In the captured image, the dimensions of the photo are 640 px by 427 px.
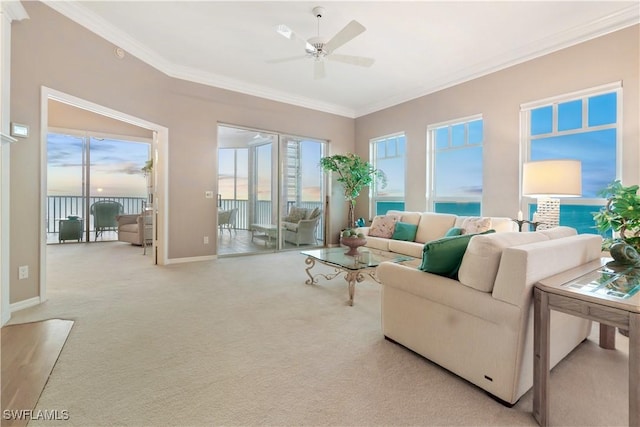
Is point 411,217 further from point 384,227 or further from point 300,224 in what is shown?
point 300,224

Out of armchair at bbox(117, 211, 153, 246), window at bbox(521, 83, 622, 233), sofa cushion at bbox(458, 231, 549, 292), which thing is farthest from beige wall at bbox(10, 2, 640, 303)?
sofa cushion at bbox(458, 231, 549, 292)

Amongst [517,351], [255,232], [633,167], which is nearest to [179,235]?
[255,232]

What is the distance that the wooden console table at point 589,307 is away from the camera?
1098 mm

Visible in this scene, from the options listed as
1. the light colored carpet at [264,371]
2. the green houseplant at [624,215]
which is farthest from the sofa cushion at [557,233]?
the light colored carpet at [264,371]

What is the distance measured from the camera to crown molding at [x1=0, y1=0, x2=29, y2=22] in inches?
96.0

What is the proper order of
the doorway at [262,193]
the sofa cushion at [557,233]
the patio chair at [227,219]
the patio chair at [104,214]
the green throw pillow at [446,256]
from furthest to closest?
the patio chair at [104,214] < the patio chair at [227,219] < the doorway at [262,193] < the sofa cushion at [557,233] < the green throw pillow at [446,256]

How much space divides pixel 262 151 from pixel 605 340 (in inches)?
216

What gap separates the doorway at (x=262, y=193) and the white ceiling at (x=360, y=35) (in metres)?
1.21

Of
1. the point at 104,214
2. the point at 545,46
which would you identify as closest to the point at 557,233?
the point at 545,46

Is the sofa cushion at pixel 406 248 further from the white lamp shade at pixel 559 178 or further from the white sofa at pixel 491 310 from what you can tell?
the white sofa at pixel 491 310

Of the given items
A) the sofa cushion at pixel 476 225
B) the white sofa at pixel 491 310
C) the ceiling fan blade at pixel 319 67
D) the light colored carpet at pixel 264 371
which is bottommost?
the light colored carpet at pixel 264 371

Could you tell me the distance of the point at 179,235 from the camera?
4762mm

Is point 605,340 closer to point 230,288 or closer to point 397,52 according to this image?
point 230,288

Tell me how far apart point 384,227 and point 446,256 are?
3.17 metres
